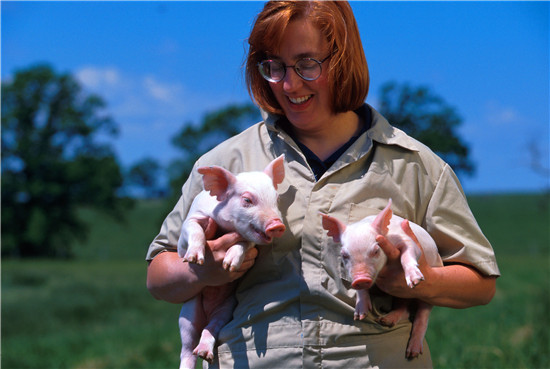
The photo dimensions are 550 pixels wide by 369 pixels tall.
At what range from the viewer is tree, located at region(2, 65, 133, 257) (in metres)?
36.6

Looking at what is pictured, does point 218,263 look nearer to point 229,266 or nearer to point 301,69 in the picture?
point 229,266

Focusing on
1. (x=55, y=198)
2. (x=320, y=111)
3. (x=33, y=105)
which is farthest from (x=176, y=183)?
(x=320, y=111)

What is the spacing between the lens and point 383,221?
2639mm

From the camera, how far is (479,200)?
5053cm

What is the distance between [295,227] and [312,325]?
40 cm

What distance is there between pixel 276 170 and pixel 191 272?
0.55 metres

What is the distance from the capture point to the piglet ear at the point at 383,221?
8.60 feet

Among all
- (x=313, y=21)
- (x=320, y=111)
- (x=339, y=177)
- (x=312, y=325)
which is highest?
(x=313, y=21)

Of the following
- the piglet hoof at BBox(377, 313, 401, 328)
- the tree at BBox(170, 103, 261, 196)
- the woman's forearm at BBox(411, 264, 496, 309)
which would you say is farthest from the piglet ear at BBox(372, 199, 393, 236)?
the tree at BBox(170, 103, 261, 196)

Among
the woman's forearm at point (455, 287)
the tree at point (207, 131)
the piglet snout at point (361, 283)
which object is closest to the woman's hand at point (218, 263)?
the piglet snout at point (361, 283)

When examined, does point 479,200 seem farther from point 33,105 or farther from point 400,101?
Result: point 400,101

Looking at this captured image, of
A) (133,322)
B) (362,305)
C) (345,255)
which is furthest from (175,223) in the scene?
(133,322)

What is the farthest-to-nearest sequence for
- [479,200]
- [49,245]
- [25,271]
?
1. [479,200]
2. [49,245]
3. [25,271]

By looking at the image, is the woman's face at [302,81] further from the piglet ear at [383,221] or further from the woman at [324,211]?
the piglet ear at [383,221]
